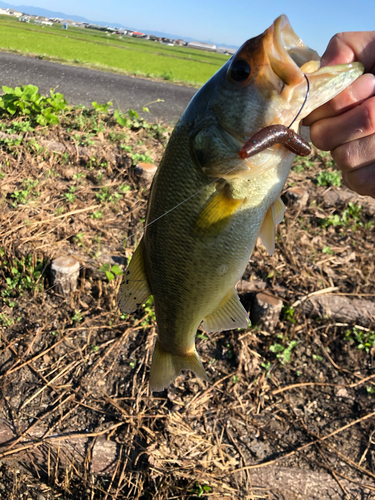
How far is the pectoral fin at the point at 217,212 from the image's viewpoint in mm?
1423

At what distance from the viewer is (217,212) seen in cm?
143

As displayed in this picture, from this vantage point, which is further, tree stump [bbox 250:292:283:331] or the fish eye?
tree stump [bbox 250:292:283:331]

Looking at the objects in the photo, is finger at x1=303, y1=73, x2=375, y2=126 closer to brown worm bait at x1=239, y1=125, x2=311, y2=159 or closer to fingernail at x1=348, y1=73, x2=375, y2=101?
fingernail at x1=348, y1=73, x2=375, y2=101

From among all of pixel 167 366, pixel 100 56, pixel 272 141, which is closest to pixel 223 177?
pixel 272 141

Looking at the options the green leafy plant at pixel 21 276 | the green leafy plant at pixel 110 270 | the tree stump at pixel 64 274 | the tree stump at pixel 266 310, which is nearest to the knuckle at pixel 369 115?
the tree stump at pixel 266 310

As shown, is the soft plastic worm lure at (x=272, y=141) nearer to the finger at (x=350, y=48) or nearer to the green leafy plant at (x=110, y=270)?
the finger at (x=350, y=48)

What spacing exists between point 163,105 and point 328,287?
8705 mm

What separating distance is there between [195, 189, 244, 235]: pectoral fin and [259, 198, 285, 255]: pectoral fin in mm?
257

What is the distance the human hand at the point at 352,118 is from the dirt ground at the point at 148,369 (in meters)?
1.95

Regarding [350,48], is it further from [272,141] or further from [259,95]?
[272,141]

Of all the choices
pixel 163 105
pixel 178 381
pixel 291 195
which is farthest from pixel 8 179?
pixel 163 105

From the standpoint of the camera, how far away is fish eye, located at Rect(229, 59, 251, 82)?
127cm

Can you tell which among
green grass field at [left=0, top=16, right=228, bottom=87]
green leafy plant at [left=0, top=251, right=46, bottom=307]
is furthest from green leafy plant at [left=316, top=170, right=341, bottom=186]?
green grass field at [left=0, top=16, right=228, bottom=87]

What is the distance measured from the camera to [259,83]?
128 centimetres
